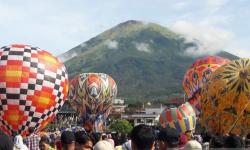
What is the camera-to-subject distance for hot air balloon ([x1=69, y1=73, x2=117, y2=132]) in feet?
132

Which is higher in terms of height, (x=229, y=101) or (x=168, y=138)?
(x=229, y=101)

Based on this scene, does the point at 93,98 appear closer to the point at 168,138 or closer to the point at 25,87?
the point at 25,87

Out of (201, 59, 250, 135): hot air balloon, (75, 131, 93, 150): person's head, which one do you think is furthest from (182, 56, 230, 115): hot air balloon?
(75, 131, 93, 150): person's head

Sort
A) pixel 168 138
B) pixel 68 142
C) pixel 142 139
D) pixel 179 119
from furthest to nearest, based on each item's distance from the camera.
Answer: pixel 179 119 < pixel 68 142 < pixel 168 138 < pixel 142 139

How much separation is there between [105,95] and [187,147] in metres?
33.5

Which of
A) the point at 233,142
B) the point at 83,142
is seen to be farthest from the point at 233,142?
the point at 83,142

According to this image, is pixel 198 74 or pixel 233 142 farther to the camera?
pixel 198 74

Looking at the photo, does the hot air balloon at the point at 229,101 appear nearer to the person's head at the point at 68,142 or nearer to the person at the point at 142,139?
the person's head at the point at 68,142

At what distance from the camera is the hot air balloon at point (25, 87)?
17203mm

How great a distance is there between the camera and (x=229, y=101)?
16.0m

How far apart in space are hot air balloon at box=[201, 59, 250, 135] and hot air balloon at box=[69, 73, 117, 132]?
23.0 m

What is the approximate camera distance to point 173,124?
71.4 feet

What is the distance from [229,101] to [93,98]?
24.8 meters

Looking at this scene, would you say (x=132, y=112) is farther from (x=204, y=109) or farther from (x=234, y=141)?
(x=234, y=141)
